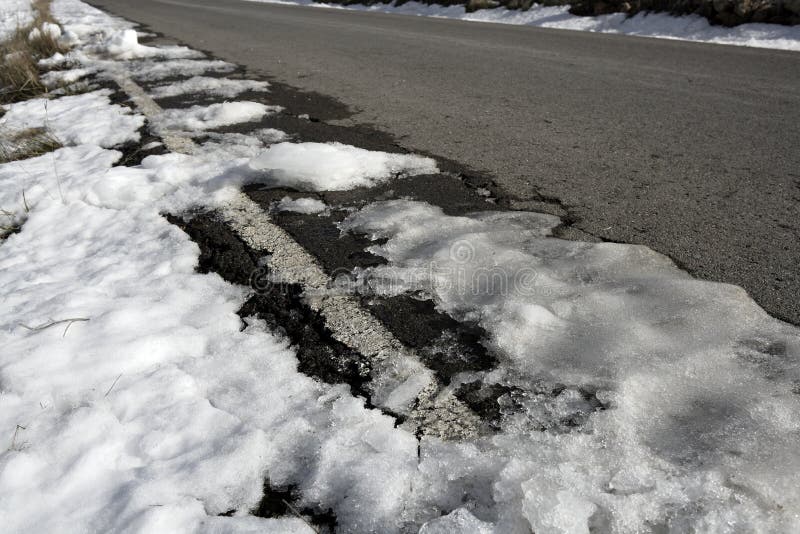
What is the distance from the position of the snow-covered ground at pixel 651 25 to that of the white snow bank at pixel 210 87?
7.66 metres

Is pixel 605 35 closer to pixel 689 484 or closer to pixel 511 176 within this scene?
pixel 511 176

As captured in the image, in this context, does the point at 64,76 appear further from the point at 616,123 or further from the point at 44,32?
the point at 616,123

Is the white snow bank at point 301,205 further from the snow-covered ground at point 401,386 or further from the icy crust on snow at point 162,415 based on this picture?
the icy crust on snow at point 162,415

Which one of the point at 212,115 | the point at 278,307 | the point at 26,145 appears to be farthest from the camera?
the point at 212,115

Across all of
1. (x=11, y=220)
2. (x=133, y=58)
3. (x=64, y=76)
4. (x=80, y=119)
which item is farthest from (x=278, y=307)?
(x=133, y=58)

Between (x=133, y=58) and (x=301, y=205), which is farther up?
(x=133, y=58)

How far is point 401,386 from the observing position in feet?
5.08

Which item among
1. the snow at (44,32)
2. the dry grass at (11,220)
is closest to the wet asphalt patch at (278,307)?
the dry grass at (11,220)

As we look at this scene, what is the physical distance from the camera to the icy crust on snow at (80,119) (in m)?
3.98

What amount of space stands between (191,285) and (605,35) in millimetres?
9653

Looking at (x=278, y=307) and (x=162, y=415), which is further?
(x=278, y=307)

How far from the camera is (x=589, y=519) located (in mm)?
1157

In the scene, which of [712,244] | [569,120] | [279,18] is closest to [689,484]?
[712,244]

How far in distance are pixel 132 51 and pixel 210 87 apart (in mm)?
2857
